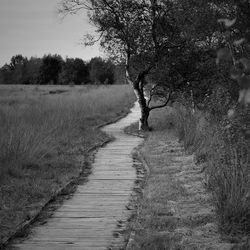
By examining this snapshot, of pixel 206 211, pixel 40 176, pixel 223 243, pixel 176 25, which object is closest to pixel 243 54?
pixel 206 211

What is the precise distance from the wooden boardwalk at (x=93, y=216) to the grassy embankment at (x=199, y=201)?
0.34 meters

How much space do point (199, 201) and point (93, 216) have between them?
5.28 ft

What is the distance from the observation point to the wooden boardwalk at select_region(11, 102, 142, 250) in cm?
507

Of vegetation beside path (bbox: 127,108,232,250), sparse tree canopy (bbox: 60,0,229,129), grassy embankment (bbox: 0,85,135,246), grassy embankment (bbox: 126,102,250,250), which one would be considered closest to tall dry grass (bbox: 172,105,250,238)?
grassy embankment (bbox: 126,102,250,250)

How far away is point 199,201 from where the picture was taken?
21.6 feet

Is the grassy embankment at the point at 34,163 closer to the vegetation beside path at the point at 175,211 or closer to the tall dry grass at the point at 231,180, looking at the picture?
the vegetation beside path at the point at 175,211

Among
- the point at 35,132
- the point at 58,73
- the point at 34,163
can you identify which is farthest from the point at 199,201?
the point at 58,73

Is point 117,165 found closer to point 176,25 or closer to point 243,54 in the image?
point 243,54

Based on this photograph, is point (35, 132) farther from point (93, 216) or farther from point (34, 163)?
point (93, 216)

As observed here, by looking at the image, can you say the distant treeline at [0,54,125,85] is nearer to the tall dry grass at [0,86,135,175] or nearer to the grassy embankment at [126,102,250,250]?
the tall dry grass at [0,86,135,175]

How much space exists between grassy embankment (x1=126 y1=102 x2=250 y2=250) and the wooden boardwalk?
0.34 m

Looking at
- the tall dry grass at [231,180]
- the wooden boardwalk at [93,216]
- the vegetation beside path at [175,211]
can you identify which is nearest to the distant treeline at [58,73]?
the vegetation beside path at [175,211]

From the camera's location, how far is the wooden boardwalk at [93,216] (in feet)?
16.6

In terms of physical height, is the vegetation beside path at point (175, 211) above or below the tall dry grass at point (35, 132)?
below
